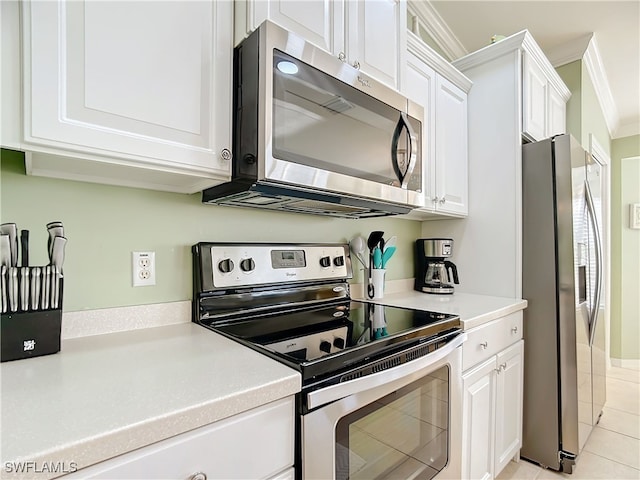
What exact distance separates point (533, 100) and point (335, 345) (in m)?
2.00

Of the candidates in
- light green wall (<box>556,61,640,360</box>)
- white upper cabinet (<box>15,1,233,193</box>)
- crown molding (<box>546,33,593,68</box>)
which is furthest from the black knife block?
light green wall (<box>556,61,640,360</box>)

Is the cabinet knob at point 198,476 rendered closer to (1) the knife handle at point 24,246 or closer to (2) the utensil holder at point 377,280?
(1) the knife handle at point 24,246

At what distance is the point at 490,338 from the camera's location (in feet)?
5.02

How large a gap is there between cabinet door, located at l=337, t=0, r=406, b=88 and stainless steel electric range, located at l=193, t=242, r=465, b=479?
76cm

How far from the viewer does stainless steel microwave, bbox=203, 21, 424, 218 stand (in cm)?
97

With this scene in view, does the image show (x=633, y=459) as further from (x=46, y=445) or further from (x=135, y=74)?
(x=135, y=74)

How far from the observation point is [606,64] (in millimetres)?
2824

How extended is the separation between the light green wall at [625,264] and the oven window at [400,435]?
3.35 metres

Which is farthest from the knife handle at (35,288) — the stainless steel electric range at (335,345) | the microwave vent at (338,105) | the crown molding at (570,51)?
the crown molding at (570,51)

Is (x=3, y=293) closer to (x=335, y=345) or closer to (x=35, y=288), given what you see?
(x=35, y=288)

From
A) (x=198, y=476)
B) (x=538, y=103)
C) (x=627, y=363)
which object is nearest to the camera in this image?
(x=198, y=476)

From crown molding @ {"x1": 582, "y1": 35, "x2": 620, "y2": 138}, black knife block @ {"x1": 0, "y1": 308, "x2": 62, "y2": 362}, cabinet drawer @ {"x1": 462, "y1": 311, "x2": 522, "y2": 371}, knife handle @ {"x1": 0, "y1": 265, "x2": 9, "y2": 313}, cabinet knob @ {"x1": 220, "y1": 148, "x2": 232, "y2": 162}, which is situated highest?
crown molding @ {"x1": 582, "y1": 35, "x2": 620, "y2": 138}

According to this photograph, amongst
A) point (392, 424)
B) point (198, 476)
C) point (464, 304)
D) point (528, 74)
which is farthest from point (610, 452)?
point (198, 476)

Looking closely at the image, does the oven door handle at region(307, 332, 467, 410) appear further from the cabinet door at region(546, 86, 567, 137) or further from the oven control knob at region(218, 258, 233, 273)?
the cabinet door at region(546, 86, 567, 137)
